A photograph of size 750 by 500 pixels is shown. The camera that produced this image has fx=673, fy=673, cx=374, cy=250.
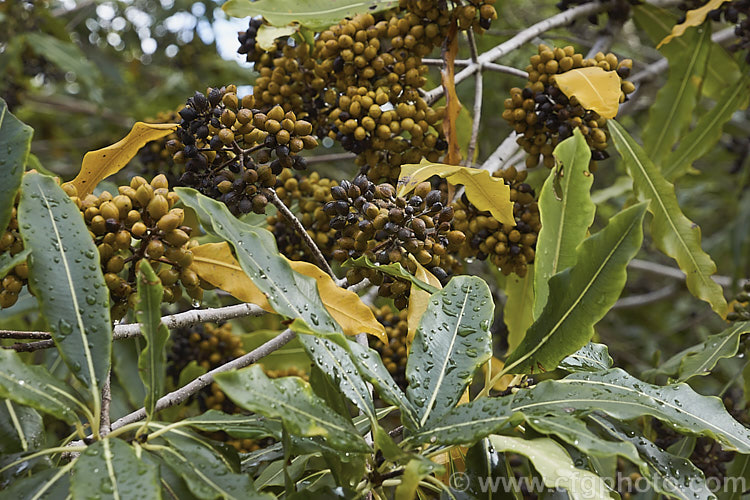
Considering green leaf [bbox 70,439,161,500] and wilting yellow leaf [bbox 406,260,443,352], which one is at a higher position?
green leaf [bbox 70,439,161,500]

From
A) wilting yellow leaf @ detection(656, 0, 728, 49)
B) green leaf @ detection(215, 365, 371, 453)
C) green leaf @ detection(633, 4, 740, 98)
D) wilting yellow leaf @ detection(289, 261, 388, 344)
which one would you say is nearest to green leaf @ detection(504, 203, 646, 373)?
wilting yellow leaf @ detection(289, 261, 388, 344)

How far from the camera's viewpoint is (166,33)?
4844 mm

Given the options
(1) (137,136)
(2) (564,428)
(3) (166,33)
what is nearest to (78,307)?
(1) (137,136)

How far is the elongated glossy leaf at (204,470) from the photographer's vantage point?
3.21 ft

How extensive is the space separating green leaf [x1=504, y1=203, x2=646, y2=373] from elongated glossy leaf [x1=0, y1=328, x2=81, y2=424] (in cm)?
80

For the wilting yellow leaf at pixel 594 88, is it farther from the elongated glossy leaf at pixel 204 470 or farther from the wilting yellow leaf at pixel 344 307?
the elongated glossy leaf at pixel 204 470

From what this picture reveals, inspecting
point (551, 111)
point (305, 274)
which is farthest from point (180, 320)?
point (551, 111)

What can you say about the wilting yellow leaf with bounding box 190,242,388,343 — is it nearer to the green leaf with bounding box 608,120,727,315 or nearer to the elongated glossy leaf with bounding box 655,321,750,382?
the elongated glossy leaf with bounding box 655,321,750,382

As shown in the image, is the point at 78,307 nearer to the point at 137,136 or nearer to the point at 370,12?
the point at 137,136

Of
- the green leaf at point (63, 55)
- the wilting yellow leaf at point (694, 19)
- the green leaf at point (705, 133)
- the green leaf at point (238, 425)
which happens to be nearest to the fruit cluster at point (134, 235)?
the green leaf at point (238, 425)

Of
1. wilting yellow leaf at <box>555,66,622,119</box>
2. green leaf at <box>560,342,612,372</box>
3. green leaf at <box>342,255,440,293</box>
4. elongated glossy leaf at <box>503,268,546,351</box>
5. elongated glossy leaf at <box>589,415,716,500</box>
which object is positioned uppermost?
wilting yellow leaf at <box>555,66,622,119</box>

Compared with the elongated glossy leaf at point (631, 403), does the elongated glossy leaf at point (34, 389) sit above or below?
above

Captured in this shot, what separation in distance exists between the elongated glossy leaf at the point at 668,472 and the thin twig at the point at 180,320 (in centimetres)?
76

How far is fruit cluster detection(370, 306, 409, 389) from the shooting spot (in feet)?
6.58
